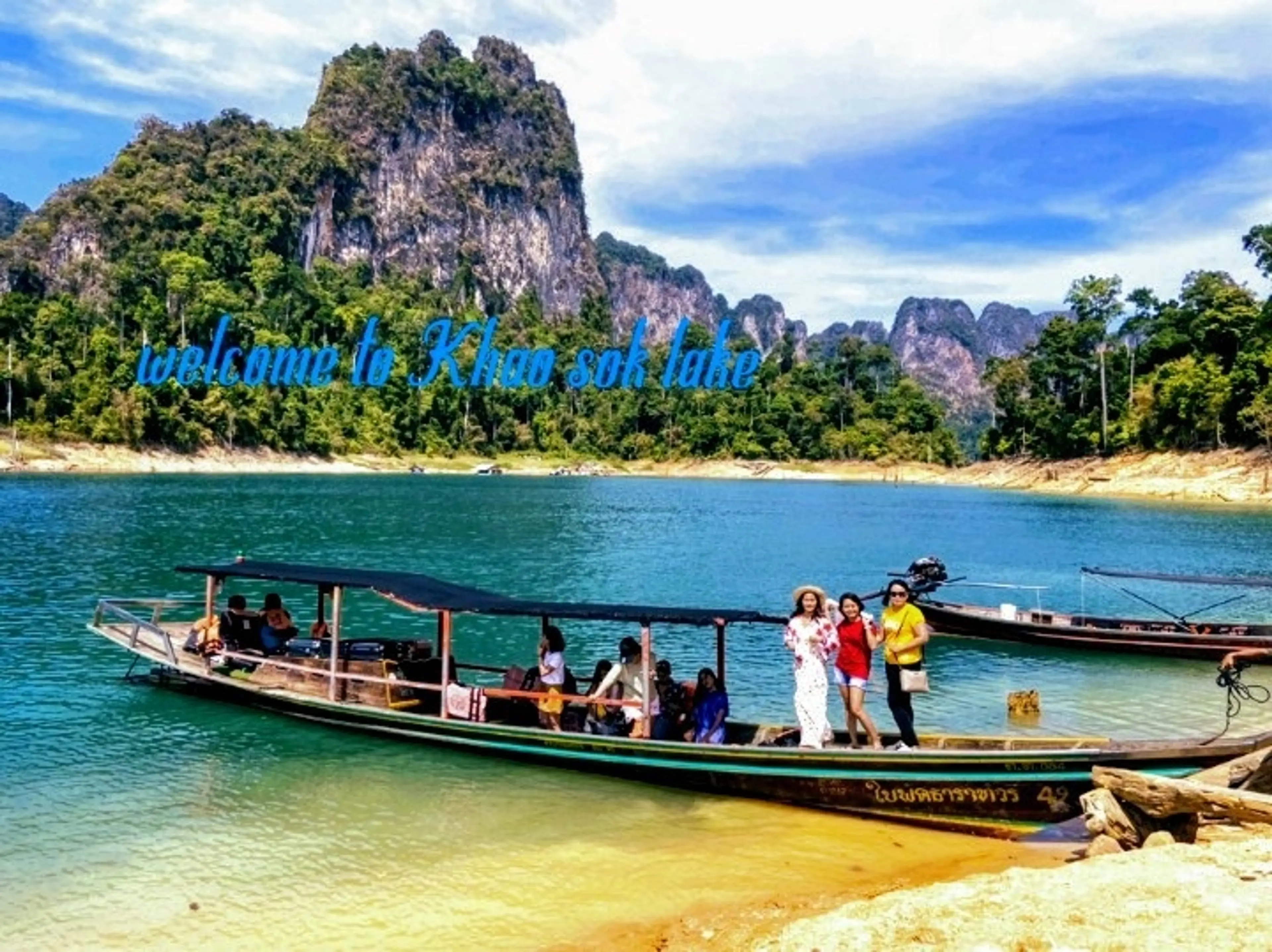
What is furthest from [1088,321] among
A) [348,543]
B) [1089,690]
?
[1089,690]

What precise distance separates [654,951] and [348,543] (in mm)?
39136

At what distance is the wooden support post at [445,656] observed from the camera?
15242mm

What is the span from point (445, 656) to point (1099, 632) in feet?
59.7

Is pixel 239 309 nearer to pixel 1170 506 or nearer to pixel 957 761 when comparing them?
pixel 1170 506

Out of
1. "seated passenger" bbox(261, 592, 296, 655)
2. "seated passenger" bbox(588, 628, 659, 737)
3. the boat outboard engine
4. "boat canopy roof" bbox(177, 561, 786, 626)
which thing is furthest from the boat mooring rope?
"seated passenger" bbox(261, 592, 296, 655)

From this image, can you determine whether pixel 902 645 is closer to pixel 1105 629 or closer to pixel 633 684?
pixel 633 684

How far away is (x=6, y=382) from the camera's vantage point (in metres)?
101

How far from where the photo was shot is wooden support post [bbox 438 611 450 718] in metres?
15.2

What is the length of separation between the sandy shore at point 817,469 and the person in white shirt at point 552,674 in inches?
3163

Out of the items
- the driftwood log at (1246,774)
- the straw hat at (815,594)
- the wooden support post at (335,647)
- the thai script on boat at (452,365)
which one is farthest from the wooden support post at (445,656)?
the thai script on boat at (452,365)

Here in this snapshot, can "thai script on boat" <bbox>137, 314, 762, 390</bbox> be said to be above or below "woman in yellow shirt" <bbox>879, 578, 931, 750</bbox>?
above

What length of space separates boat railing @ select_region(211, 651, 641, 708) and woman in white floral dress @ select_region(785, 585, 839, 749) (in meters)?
2.31

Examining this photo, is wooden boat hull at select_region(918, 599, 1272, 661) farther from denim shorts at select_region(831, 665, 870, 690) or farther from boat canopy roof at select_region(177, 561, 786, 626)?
denim shorts at select_region(831, 665, 870, 690)

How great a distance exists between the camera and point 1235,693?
22.3 meters
